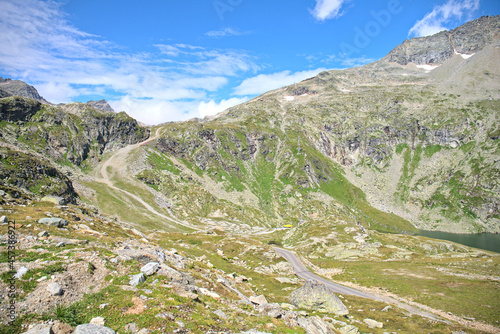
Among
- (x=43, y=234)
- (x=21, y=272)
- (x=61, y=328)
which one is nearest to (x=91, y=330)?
Result: (x=61, y=328)

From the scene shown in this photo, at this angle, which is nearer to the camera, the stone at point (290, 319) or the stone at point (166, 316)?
the stone at point (166, 316)

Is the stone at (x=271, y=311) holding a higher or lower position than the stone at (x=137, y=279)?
lower

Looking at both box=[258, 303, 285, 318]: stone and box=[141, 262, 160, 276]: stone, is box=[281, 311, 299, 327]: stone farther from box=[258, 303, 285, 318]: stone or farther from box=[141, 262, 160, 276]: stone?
box=[141, 262, 160, 276]: stone

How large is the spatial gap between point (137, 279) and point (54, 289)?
6.34 m

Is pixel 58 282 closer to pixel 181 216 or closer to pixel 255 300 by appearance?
pixel 255 300

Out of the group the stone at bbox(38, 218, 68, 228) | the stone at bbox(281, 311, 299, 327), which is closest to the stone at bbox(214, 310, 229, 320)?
the stone at bbox(281, 311, 299, 327)

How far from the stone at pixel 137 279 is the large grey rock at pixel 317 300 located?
33.6 metres

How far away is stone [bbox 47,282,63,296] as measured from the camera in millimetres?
15312

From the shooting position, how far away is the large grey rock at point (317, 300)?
43.4m

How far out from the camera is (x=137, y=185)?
19538 cm

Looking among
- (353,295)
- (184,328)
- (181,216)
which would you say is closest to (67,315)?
(184,328)

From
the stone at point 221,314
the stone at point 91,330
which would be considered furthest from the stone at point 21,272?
the stone at point 221,314

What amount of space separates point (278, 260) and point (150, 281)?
220 feet

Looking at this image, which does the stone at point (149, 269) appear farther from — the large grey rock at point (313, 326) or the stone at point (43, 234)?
the large grey rock at point (313, 326)
